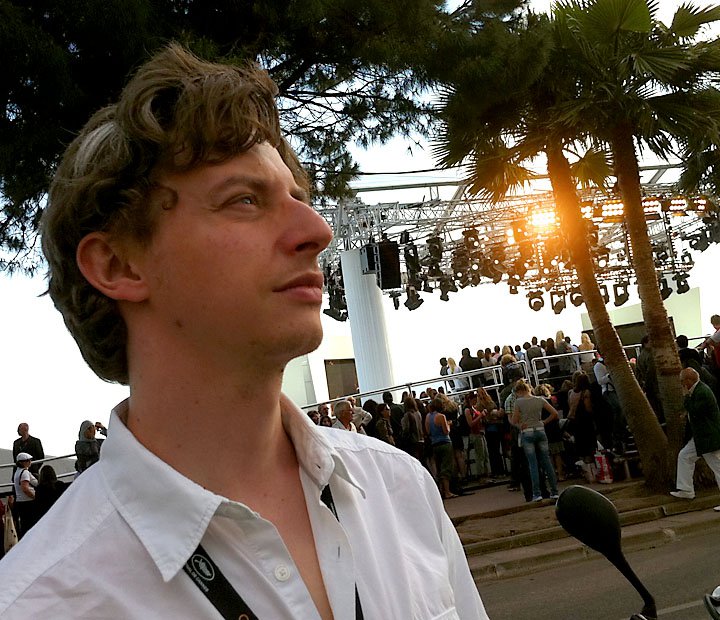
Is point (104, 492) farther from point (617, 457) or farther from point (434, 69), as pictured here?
point (617, 457)

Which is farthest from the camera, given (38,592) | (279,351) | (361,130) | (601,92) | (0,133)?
(601,92)

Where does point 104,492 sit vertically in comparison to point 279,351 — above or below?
below

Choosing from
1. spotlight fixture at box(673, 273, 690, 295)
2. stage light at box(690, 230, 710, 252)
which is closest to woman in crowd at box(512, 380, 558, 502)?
stage light at box(690, 230, 710, 252)

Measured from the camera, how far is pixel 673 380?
974 centimetres

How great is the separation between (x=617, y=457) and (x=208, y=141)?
11.1 metres

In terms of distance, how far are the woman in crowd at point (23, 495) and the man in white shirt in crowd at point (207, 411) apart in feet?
28.1

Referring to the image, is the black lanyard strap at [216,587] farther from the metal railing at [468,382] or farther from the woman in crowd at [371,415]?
the metal railing at [468,382]

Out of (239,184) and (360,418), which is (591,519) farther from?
(360,418)

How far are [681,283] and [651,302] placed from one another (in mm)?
18020

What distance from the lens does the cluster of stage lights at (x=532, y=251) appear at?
66.4 ft

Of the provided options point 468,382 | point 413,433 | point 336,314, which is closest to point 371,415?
point 413,433

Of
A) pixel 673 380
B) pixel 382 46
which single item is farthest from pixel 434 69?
pixel 673 380

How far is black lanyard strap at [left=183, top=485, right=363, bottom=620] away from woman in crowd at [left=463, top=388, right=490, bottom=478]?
469 inches

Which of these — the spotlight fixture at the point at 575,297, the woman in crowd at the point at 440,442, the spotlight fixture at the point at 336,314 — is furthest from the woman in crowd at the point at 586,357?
the spotlight fixture at the point at 575,297
